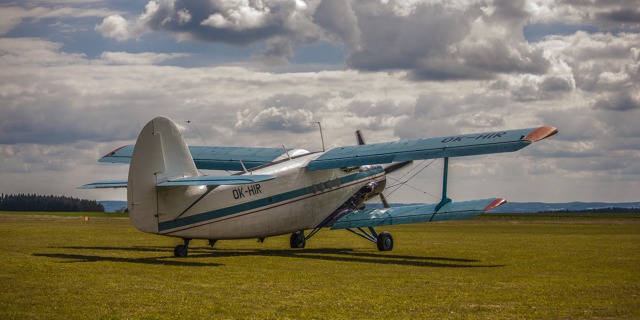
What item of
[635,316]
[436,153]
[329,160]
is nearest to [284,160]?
[329,160]

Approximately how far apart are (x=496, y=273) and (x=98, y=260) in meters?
9.26

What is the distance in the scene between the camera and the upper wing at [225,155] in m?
26.7

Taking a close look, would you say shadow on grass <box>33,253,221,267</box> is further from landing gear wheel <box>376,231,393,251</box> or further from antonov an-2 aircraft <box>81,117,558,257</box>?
landing gear wheel <box>376,231,393,251</box>

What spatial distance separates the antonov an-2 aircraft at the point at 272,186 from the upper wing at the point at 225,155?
0.04m

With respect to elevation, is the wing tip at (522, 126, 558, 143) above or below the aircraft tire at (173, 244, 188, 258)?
above

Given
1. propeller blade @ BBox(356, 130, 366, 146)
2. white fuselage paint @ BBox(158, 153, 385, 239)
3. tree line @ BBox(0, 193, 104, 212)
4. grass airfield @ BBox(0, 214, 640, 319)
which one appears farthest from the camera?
tree line @ BBox(0, 193, 104, 212)

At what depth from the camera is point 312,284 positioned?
45.7ft

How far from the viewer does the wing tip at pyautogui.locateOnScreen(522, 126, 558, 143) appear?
18344 millimetres

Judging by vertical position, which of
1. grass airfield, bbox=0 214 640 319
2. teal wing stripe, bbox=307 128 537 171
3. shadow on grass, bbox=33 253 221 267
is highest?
teal wing stripe, bbox=307 128 537 171

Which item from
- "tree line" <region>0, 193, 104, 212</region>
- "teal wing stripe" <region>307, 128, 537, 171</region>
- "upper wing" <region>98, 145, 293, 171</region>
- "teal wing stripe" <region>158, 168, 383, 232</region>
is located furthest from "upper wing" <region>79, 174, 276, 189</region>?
"tree line" <region>0, 193, 104, 212</region>

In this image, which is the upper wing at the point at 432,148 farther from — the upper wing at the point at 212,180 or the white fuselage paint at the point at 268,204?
the upper wing at the point at 212,180

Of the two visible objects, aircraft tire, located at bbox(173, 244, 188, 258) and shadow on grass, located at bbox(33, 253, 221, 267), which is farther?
aircraft tire, located at bbox(173, 244, 188, 258)

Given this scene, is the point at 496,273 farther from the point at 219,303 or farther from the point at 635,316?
the point at 219,303

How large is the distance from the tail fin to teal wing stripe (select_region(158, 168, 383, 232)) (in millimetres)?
349
